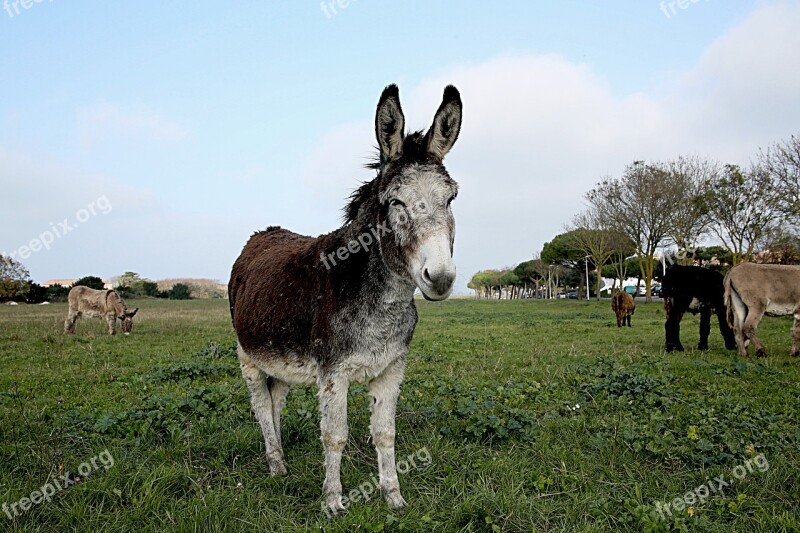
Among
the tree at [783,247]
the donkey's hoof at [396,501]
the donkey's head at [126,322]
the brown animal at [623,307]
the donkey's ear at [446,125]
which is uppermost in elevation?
the tree at [783,247]

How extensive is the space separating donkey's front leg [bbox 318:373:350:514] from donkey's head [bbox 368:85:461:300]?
38.9 inches

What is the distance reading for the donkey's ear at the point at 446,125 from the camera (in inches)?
141

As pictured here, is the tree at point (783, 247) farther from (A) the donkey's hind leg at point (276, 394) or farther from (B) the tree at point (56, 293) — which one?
(B) the tree at point (56, 293)

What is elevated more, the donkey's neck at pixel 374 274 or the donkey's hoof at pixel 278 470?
the donkey's neck at pixel 374 274

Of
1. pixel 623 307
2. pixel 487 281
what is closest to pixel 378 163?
pixel 623 307

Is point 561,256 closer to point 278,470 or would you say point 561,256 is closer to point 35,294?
point 35,294

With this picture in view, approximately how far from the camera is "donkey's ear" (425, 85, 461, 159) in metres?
3.59

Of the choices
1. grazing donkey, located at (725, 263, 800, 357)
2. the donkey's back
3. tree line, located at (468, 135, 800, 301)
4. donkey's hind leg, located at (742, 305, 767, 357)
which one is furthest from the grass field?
tree line, located at (468, 135, 800, 301)

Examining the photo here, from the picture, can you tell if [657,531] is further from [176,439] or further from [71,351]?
[71,351]

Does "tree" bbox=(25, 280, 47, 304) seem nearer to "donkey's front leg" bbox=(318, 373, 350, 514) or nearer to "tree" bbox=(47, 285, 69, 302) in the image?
"tree" bbox=(47, 285, 69, 302)

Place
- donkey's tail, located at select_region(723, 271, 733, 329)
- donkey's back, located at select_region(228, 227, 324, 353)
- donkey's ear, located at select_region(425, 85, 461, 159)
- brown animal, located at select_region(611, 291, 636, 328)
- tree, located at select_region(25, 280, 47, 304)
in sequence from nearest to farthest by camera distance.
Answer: donkey's ear, located at select_region(425, 85, 461, 159) → donkey's back, located at select_region(228, 227, 324, 353) → donkey's tail, located at select_region(723, 271, 733, 329) → brown animal, located at select_region(611, 291, 636, 328) → tree, located at select_region(25, 280, 47, 304)

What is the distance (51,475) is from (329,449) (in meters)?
2.28

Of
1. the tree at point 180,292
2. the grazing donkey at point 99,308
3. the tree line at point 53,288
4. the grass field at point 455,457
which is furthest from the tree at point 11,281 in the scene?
the grass field at point 455,457

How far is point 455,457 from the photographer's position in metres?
4.53
